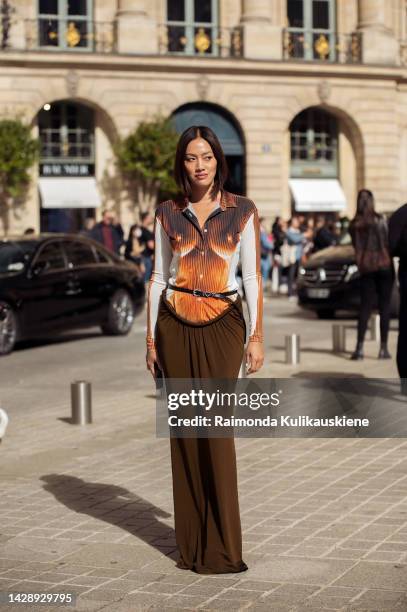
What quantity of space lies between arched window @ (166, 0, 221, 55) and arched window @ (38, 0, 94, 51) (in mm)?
2683

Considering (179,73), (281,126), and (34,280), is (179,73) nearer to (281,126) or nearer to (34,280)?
(281,126)

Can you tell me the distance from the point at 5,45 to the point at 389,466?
32.3 meters

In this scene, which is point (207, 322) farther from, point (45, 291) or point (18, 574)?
point (45, 291)

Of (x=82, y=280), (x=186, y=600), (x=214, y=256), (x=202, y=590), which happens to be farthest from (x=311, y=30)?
(x=186, y=600)

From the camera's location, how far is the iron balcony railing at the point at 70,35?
3956 centimetres

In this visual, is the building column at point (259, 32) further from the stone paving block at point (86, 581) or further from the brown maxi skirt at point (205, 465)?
the stone paving block at point (86, 581)

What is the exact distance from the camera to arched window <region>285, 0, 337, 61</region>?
42.9 metres

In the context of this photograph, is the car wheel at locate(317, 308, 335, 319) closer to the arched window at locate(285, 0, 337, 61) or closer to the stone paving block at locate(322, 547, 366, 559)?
the stone paving block at locate(322, 547, 366, 559)

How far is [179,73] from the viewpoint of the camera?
40719 mm

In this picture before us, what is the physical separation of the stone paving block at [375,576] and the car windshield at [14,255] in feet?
38.7

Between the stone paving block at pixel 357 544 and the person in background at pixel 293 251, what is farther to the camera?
the person in background at pixel 293 251

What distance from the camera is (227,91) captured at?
4134cm

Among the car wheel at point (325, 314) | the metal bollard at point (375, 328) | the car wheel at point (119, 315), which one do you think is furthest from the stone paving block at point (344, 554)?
the car wheel at point (325, 314)

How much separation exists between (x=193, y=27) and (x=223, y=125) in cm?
318
